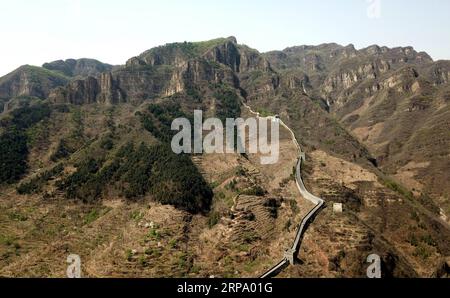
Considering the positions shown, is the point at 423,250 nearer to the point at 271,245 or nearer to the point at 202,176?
the point at 271,245

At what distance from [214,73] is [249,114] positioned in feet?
134

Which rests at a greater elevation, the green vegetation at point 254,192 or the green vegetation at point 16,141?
the green vegetation at point 16,141

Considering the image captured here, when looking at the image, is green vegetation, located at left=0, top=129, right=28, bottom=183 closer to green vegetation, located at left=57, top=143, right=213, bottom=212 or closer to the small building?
green vegetation, located at left=57, top=143, right=213, bottom=212

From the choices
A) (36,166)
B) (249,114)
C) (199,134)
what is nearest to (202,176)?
(199,134)

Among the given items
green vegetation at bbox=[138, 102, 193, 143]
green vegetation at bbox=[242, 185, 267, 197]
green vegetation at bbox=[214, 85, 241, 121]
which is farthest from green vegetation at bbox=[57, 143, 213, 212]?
green vegetation at bbox=[214, 85, 241, 121]

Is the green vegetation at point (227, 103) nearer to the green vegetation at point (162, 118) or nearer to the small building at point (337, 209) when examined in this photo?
the green vegetation at point (162, 118)

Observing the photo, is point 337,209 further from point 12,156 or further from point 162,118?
point 12,156

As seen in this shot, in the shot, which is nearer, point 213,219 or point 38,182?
point 213,219

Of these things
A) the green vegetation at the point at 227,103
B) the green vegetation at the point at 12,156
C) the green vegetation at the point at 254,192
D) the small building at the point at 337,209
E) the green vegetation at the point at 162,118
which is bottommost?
the small building at the point at 337,209

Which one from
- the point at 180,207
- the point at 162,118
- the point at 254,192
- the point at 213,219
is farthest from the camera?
the point at 162,118

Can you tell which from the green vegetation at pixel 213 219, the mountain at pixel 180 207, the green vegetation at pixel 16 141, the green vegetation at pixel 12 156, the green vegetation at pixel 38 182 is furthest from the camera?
the green vegetation at pixel 16 141

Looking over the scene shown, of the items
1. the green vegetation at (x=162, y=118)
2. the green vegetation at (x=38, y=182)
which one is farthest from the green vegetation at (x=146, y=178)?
the green vegetation at (x=162, y=118)

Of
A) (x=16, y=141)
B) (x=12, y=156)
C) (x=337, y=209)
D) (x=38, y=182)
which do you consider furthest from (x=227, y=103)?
(x=337, y=209)
